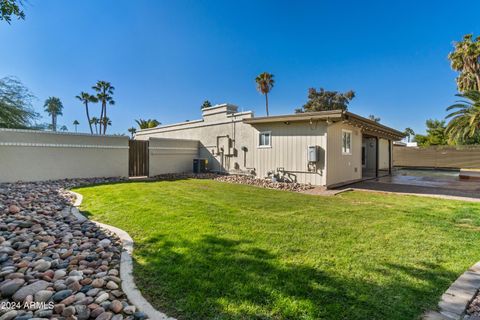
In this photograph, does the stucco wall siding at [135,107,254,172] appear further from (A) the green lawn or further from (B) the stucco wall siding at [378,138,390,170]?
(B) the stucco wall siding at [378,138,390,170]

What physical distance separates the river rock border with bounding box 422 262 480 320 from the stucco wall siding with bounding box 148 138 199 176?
40.3ft

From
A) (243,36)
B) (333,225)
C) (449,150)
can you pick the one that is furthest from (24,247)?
(449,150)

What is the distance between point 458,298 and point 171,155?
505 inches

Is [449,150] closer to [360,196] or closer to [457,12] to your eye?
[457,12]

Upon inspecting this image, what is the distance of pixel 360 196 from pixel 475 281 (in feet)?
17.3

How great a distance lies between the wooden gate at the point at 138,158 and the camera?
11984 mm

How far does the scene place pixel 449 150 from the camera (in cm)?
1877

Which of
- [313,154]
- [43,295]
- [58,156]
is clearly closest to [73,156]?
[58,156]

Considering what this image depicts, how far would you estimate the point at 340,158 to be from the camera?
997 centimetres

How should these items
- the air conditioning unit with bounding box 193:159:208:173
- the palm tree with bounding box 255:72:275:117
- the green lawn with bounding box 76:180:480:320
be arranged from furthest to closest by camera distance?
1. the palm tree with bounding box 255:72:275:117
2. the air conditioning unit with bounding box 193:159:208:173
3. the green lawn with bounding box 76:180:480:320

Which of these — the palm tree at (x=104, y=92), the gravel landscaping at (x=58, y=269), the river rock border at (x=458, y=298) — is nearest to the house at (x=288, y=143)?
the river rock border at (x=458, y=298)

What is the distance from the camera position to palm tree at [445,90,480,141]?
14414 mm


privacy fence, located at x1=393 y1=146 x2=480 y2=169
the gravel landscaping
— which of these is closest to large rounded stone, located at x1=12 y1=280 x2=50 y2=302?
the gravel landscaping

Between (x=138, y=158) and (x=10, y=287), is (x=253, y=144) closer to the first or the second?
(x=138, y=158)
